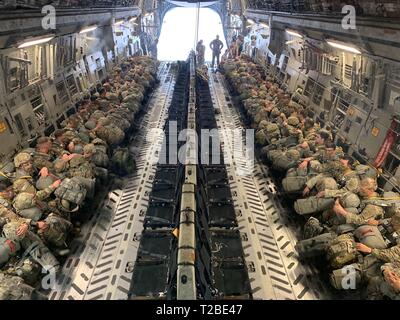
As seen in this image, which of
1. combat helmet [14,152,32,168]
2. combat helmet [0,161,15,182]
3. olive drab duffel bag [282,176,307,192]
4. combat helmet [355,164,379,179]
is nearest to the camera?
combat helmet [0,161,15,182]

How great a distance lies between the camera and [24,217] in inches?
203

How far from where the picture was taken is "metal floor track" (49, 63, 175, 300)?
4969 mm

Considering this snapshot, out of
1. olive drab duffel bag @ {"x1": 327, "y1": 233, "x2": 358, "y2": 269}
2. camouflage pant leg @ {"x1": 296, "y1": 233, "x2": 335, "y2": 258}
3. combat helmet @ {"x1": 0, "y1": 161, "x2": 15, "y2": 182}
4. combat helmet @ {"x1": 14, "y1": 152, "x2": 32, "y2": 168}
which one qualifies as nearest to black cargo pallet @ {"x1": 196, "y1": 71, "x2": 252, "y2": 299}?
→ camouflage pant leg @ {"x1": 296, "y1": 233, "x2": 335, "y2": 258}

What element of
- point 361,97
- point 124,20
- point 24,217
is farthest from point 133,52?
point 24,217

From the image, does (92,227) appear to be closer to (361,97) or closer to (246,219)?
(246,219)

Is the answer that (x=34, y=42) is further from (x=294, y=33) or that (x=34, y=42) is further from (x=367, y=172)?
(x=294, y=33)

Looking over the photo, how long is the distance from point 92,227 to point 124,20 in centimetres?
1440

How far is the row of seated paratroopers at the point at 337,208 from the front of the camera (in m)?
4.52

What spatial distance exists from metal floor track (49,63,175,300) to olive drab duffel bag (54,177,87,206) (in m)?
0.75

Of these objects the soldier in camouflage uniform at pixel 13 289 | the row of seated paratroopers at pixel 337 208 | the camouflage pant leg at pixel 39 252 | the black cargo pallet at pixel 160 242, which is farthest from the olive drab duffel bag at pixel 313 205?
the soldier in camouflage uniform at pixel 13 289

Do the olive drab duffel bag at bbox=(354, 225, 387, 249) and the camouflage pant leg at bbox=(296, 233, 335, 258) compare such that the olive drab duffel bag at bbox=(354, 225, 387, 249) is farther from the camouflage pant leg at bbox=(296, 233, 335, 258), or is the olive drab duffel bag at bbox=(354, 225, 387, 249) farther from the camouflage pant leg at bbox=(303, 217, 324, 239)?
the camouflage pant leg at bbox=(303, 217, 324, 239)

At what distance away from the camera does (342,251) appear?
15.7 feet

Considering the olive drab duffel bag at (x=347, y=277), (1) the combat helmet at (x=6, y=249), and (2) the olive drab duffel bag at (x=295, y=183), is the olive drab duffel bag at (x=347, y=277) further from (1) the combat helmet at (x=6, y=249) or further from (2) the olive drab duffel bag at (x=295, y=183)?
(1) the combat helmet at (x=6, y=249)

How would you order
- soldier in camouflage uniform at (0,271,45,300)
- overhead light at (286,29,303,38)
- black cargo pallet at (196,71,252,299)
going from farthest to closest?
overhead light at (286,29,303,38), black cargo pallet at (196,71,252,299), soldier in camouflage uniform at (0,271,45,300)
